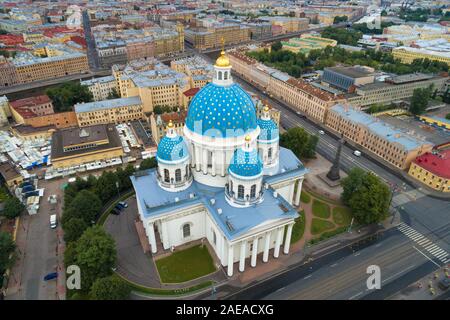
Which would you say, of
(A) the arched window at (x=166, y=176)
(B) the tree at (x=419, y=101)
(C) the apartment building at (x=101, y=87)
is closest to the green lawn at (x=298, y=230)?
(A) the arched window at (x=166, y=176)

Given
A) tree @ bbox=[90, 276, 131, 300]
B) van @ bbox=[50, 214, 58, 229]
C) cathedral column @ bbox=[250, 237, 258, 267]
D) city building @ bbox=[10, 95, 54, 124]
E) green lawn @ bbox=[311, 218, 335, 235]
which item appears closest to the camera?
tree @ bbox=[90, 276, 131, 300]

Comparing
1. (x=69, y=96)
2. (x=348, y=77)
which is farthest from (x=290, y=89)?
(x=69, y=96)

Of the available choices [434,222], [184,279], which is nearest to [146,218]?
[184,279]

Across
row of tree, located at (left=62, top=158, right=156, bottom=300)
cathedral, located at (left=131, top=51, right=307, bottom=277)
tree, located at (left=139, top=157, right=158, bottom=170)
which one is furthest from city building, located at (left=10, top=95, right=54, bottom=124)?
cathedral, located at (left=131, top=51, right=307, bottom=277)

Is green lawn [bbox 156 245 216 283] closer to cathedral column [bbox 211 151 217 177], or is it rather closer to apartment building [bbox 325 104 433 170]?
cathedral column [bbox 211 151 217 177]

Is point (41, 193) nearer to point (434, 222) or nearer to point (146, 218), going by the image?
point (146, 218)
